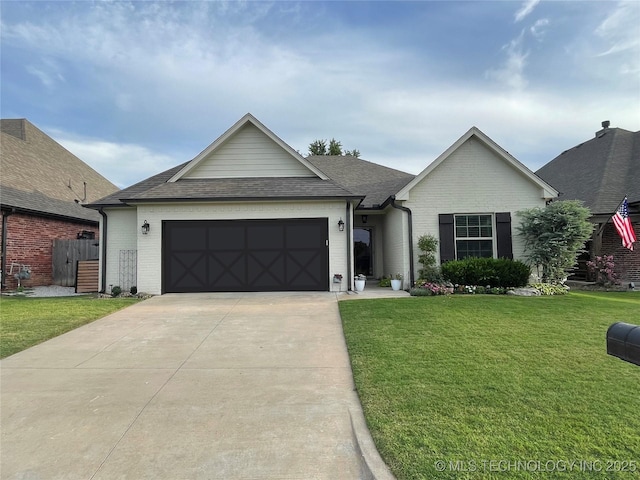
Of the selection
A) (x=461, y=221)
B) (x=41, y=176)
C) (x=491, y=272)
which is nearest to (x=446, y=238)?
(x=461, y=221)

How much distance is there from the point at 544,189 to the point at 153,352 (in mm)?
12634

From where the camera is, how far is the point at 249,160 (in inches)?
521

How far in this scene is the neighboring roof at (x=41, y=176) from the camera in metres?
15.1

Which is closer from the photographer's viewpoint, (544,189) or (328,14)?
(328,14)

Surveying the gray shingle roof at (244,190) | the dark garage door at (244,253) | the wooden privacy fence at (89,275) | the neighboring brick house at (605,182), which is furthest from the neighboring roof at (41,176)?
the neighboring brick house at (605,182)

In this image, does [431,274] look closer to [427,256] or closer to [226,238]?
[427,256]

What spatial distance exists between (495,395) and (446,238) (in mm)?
9100

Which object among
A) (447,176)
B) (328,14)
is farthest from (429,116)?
(328,14)

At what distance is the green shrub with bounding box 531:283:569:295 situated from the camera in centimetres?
1122

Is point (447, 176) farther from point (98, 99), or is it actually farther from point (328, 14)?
point (98, 99)

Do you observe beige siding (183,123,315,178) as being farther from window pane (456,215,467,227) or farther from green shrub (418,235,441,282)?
window pane (456,215,467,227)

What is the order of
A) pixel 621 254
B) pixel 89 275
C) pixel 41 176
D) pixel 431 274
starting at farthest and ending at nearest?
1. pixel 41 176
2. pixel 621 254
3. pixel 89 275
4. pixel 431 274

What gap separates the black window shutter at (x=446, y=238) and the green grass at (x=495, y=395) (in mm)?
4991

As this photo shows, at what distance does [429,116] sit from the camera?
1553 cm
